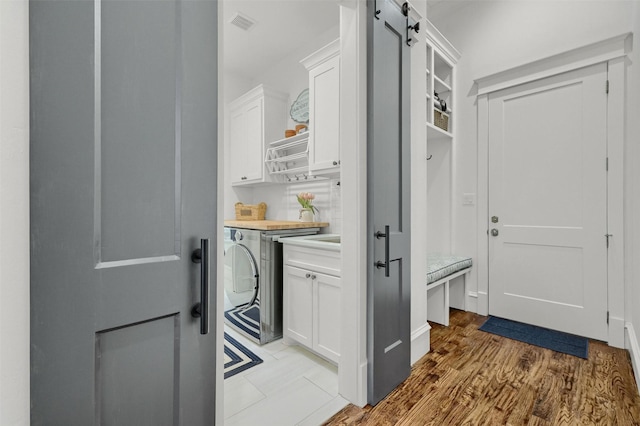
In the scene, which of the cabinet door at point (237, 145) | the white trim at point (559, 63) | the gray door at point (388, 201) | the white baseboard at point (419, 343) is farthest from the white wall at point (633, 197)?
the cabinet door at point (237, 145)

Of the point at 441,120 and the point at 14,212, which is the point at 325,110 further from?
the point at 14,212

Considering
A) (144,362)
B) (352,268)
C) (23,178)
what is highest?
(23,178)

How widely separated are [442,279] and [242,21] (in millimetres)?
3236

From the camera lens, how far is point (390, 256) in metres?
1.82

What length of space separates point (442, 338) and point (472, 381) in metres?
0.65

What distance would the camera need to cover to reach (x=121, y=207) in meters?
0.83

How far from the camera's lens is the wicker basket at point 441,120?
9.88ft

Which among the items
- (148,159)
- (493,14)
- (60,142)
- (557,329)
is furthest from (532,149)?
(60,142)

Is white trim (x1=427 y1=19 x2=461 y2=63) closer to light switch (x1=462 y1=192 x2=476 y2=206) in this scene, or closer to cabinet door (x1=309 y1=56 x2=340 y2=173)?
cabinet door (x1=309 y1=56 x2=340 y2=173)

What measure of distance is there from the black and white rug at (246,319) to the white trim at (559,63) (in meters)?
3.01

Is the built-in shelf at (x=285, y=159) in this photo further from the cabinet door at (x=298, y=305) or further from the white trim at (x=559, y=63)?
the white trim at (x=559, y=63)

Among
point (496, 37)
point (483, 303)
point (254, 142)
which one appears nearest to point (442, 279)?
point (483, 303)

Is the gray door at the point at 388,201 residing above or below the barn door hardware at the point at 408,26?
below

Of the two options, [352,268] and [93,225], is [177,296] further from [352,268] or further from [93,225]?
[352,268]
